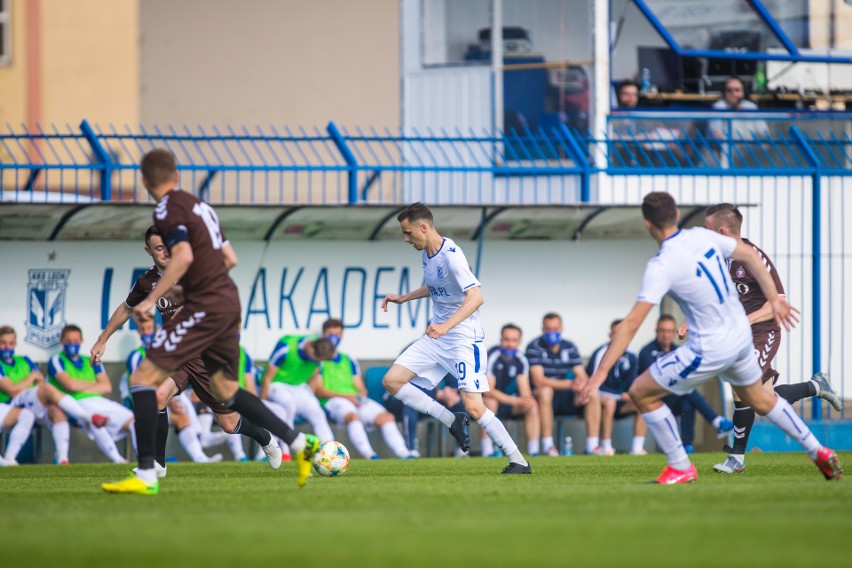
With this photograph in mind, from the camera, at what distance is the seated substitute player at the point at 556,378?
643 inches

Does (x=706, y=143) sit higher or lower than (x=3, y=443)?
higher

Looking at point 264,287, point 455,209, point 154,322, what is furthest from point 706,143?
point 154,322

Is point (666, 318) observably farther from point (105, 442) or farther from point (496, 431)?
point (105, 442)

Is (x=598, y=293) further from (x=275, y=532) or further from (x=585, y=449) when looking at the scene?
(x=275, y=532)

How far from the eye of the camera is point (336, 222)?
52.5 ft

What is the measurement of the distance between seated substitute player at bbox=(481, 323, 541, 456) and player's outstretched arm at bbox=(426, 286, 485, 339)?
5.98 metres

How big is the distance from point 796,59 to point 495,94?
4.24 m

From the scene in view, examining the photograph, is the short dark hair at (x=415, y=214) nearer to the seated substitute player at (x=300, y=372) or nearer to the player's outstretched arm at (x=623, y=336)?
the player's outstretched arm at (x=623, y=336)

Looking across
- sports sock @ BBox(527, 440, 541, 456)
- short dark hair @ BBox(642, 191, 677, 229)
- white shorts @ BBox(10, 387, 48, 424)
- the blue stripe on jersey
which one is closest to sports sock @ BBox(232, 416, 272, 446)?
the blue stripe on jersey

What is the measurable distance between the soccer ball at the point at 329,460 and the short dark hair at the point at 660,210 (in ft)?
11.6

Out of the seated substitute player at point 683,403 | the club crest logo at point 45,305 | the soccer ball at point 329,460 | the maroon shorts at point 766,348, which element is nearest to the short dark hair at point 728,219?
the maroon shorts at point 766,348

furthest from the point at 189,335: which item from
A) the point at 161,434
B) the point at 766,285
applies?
the point at 766,285

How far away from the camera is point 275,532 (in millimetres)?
6012

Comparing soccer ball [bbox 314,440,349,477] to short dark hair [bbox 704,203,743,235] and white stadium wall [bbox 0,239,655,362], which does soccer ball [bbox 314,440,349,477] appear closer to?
short dark hair [bbox 704,203,743,235]
